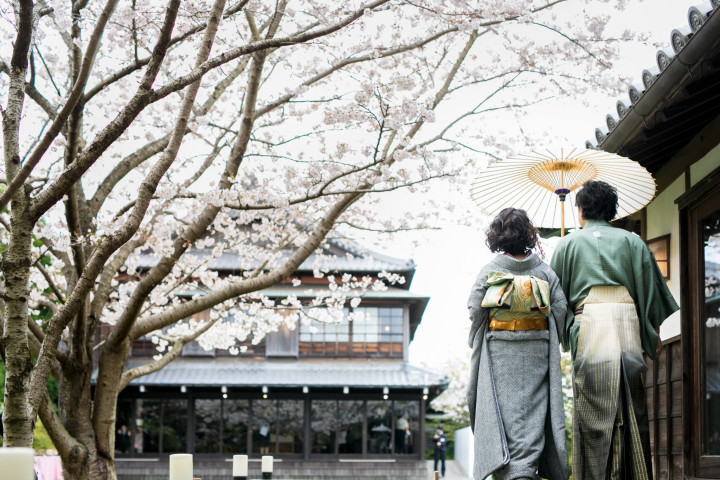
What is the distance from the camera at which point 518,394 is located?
3.32 meters

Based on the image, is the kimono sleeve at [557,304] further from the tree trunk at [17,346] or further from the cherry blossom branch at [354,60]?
the cherry blossom branch at [354,60]

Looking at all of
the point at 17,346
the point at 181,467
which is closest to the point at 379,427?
the point at 17,346

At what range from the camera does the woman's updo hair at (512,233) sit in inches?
136

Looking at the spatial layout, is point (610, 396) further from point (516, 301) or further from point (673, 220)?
point (673, 220)

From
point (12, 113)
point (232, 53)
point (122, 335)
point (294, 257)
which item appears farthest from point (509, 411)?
point (122, 335)

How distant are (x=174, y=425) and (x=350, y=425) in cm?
461

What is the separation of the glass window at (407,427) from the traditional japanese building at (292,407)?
0.03 metres

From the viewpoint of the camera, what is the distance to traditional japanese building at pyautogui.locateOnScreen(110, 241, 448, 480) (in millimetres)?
20781

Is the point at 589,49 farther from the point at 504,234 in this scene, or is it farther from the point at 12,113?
the point at 12,113

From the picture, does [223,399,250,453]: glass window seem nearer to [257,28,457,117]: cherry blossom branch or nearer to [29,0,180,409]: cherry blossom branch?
[257,28,457,117]: cherry blossom branch

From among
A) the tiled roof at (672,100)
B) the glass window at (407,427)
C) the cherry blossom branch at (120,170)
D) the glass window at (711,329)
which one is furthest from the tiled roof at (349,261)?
the glass window at (711,329)

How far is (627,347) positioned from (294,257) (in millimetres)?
4152

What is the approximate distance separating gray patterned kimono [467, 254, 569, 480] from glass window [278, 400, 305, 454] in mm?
18683

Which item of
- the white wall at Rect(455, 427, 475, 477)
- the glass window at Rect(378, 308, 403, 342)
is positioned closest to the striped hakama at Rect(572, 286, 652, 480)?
the white wall at Rect(455, 427, 475, 477)
